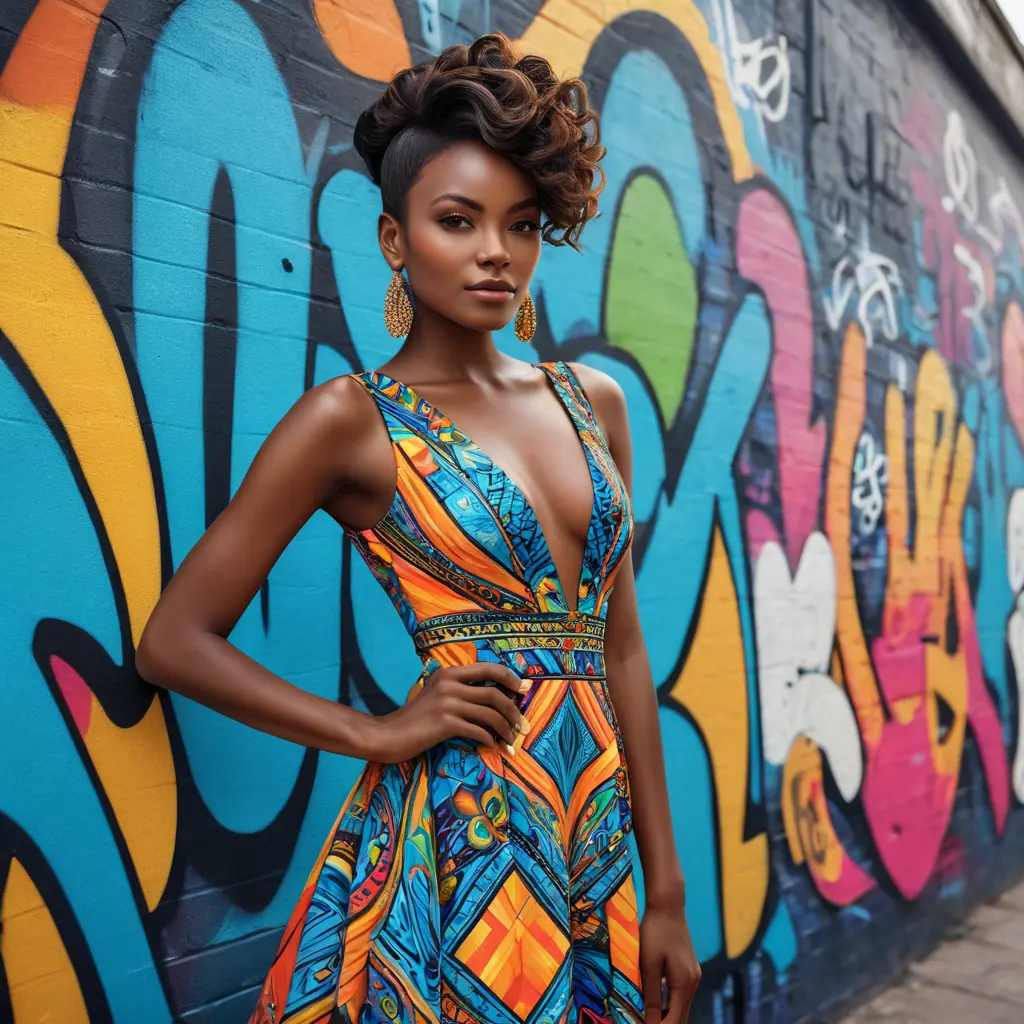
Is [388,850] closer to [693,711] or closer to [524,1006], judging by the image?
[524,1006]

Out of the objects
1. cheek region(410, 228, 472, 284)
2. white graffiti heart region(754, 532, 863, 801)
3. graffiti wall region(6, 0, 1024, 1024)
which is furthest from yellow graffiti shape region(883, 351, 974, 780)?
cheek region(410, 228, 472, 284)

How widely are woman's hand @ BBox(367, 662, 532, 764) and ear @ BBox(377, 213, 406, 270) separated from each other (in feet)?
1.99

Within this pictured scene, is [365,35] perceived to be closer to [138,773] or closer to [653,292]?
[653,292]

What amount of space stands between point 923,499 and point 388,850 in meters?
3.98

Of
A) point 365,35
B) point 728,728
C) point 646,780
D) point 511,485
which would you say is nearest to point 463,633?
point 511,485

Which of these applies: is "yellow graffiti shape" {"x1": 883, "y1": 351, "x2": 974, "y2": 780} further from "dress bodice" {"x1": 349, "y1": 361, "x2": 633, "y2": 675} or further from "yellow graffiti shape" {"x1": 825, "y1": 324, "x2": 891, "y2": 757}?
"dress bodice" {"x1": 349, "y1": 361, "x2": 633, "y2": 675}

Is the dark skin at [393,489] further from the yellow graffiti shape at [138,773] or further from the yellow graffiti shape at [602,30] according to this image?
the yellow graffiti shape at [602,30]

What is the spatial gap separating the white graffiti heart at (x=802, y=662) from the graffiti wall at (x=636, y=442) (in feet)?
0.05

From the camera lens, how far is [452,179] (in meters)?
1.52

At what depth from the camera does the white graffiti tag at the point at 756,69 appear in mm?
3617

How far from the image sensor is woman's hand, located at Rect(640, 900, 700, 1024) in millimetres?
1599

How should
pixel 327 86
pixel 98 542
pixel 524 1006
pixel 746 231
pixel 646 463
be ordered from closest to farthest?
pixel 524 1006
pixel 98 542
pixel 327 86
pixel 646 463
pixel 746 231

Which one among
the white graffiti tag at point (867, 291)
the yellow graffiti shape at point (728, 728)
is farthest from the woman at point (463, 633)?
the white graffiti tag at point (867, 291)

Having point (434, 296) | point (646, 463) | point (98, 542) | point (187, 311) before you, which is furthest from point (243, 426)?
point (646, 463)
